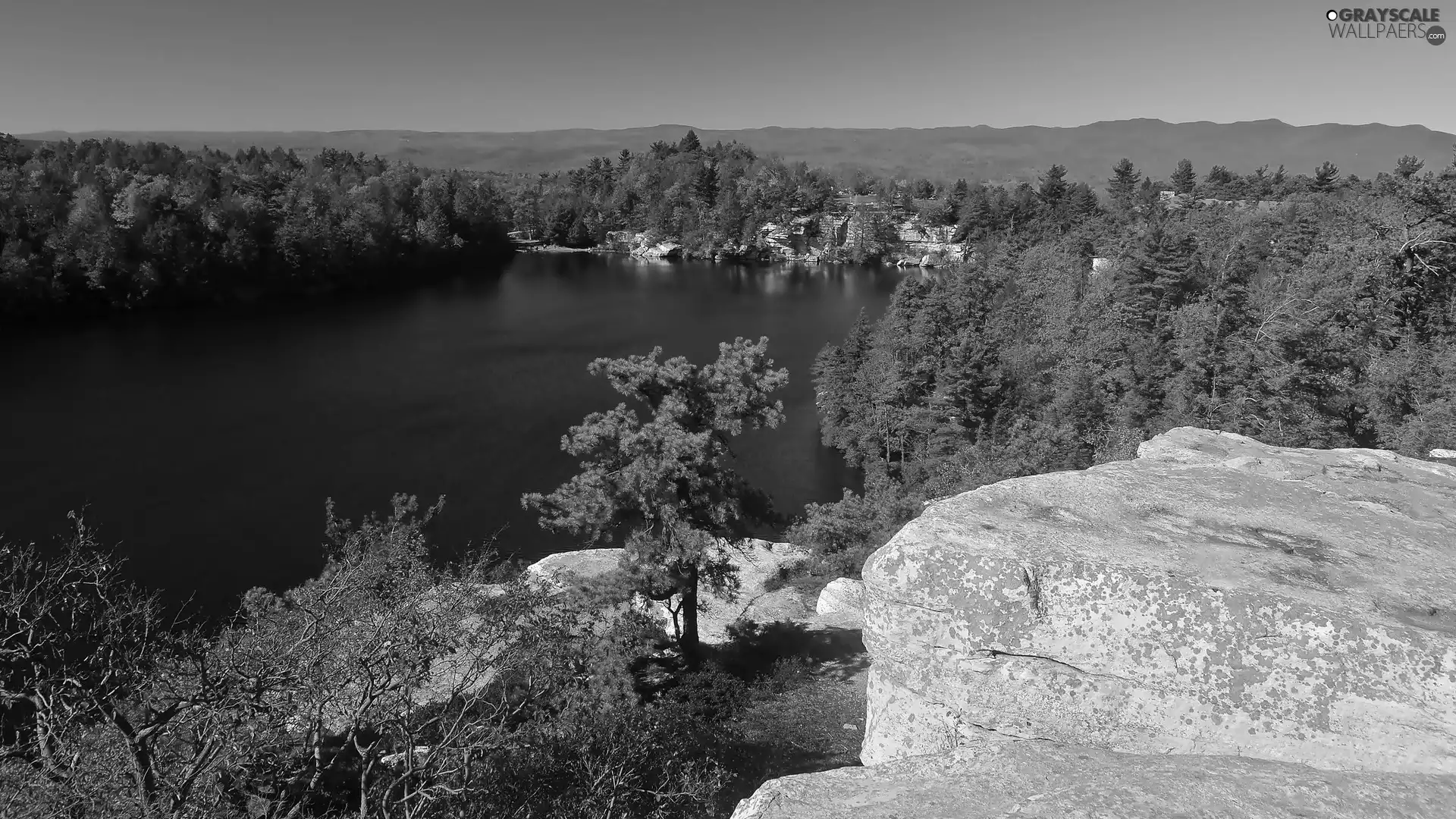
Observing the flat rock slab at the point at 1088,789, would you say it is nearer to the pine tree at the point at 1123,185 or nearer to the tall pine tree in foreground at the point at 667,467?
the tall pine tree in foreground at the point at 667,467

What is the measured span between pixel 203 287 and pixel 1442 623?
70.4m

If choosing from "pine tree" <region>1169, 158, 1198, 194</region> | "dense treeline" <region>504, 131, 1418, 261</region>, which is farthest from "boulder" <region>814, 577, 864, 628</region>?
"pine tree" <region>1169, 158, 1198, 194</region>

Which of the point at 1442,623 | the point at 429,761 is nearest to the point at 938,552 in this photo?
Result: the point at 1442,623

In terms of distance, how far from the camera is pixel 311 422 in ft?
114

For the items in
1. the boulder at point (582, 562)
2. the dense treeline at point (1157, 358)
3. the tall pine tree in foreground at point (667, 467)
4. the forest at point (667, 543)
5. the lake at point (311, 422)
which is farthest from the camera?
the lake at point (311, 422)

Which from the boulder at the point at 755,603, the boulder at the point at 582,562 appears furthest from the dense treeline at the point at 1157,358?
the boulder at the point at 582,562

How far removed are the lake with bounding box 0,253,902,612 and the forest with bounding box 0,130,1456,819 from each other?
86.4 inches

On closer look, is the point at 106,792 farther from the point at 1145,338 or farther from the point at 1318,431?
the point at 1145,338

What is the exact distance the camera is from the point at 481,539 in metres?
25.2

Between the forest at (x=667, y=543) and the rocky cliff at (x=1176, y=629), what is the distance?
169 inches

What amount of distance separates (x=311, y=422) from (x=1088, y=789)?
36.0 m

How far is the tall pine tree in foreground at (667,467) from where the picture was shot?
44.7 ft

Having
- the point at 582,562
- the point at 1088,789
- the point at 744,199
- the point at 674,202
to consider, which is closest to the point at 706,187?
the point at 674,202

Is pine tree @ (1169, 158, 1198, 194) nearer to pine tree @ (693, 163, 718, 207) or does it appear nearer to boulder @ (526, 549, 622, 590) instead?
pine tree @ (693, 163, 718, 207)
